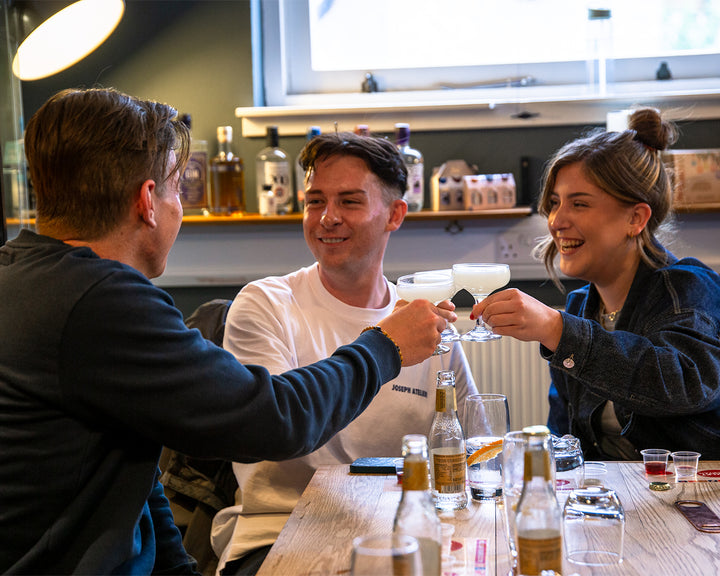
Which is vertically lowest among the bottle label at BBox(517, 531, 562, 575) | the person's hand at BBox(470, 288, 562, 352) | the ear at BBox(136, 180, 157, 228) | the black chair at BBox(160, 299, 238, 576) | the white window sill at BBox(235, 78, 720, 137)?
the black chair at BBox(160, 299, 238, 576)

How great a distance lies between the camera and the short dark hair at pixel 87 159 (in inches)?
47.9

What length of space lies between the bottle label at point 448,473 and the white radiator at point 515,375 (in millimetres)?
1717

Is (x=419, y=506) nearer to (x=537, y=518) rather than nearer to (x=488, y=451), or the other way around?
(x=537, y=518)

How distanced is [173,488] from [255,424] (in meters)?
1.12

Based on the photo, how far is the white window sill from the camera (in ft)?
10.0

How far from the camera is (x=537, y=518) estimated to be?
942 mm

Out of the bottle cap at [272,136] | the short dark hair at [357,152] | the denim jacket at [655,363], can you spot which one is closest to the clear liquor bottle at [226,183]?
the bottle cap at [272,136]

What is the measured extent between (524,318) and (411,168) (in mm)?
1394

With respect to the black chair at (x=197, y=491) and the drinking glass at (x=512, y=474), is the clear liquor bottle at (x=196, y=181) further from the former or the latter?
the drinking glass at (x=512, y=474)

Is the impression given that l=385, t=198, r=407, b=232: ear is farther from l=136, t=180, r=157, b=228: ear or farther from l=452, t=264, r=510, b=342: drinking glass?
l=136, t=180, r=157, b=228: ear

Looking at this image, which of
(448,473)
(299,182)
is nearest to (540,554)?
(448,473)

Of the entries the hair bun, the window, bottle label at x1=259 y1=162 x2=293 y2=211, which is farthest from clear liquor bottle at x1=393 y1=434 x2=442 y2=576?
the window

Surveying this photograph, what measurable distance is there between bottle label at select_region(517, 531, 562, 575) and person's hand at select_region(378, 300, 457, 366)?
542mm

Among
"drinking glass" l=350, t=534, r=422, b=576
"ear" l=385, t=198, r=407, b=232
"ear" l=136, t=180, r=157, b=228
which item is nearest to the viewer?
"drinking glass" l=350, t=534, r=422, b=576
